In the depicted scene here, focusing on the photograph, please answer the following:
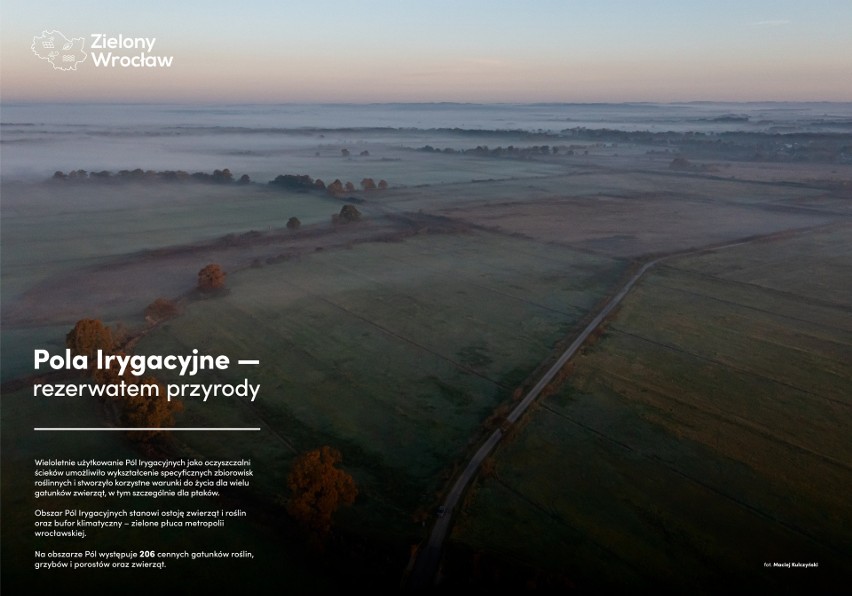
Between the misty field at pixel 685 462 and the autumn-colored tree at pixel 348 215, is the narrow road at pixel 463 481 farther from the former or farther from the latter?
the autumn-colored tree at pixel 348 215

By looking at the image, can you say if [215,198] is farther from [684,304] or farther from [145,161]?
[684,304]

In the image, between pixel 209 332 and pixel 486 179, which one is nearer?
pixel 209 332

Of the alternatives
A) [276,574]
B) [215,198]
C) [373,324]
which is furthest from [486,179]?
[276,574]

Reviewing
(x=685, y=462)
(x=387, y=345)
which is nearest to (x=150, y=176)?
(x=387, y=345)

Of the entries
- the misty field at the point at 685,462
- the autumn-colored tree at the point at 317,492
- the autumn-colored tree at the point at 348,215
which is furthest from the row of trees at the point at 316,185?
the autumn-colored tree at the point at 317,492

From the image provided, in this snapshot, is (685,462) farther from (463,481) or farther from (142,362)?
(142,362)

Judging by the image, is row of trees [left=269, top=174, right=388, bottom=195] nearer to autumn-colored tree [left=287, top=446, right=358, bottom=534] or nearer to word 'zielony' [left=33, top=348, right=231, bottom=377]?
word 'zielony' [left=33, top=348, right=231, bottom=377]

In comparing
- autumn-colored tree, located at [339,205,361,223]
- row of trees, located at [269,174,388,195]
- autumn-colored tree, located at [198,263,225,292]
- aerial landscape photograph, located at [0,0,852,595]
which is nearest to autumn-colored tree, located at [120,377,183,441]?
aerial landscape photograph, located at [0,0,852,595]
